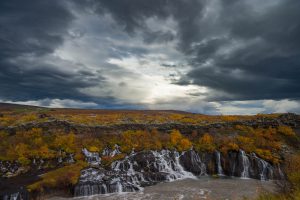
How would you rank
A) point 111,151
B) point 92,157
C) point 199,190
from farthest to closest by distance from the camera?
1. point 111,151
2. point 92,157
3. point 199,190

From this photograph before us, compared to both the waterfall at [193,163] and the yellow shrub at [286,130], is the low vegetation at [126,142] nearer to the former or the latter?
the yellow shrub at [286,130]

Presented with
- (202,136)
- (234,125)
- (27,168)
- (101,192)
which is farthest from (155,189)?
(234,125)

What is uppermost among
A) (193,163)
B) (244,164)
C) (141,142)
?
(141,142)

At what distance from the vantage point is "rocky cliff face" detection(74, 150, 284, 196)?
21891mm

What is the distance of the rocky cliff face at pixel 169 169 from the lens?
21891mm

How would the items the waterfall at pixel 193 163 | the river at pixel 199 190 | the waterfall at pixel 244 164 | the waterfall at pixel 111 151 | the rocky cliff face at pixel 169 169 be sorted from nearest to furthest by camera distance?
the river at pixel 199 190 < the rocky cliff face at pixel 169 169 < the waterfall at pixel 244 164 < the waterfall at pixel 193 163 < the waterfall at pixel 111 151

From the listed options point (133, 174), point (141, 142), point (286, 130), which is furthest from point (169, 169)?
point (286, 130)

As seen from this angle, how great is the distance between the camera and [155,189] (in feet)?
70.5

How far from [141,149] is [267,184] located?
48.3 feet

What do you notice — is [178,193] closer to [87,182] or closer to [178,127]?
[87,182]

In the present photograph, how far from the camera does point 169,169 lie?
90.0 ft

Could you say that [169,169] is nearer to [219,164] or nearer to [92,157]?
[219,164]

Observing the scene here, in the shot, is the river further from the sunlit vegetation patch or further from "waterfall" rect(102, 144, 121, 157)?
"waterfall" rect(102, 144, 121, 157)

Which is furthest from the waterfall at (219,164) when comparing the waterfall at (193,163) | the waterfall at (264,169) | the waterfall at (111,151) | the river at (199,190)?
the waterfall at (111,151)
